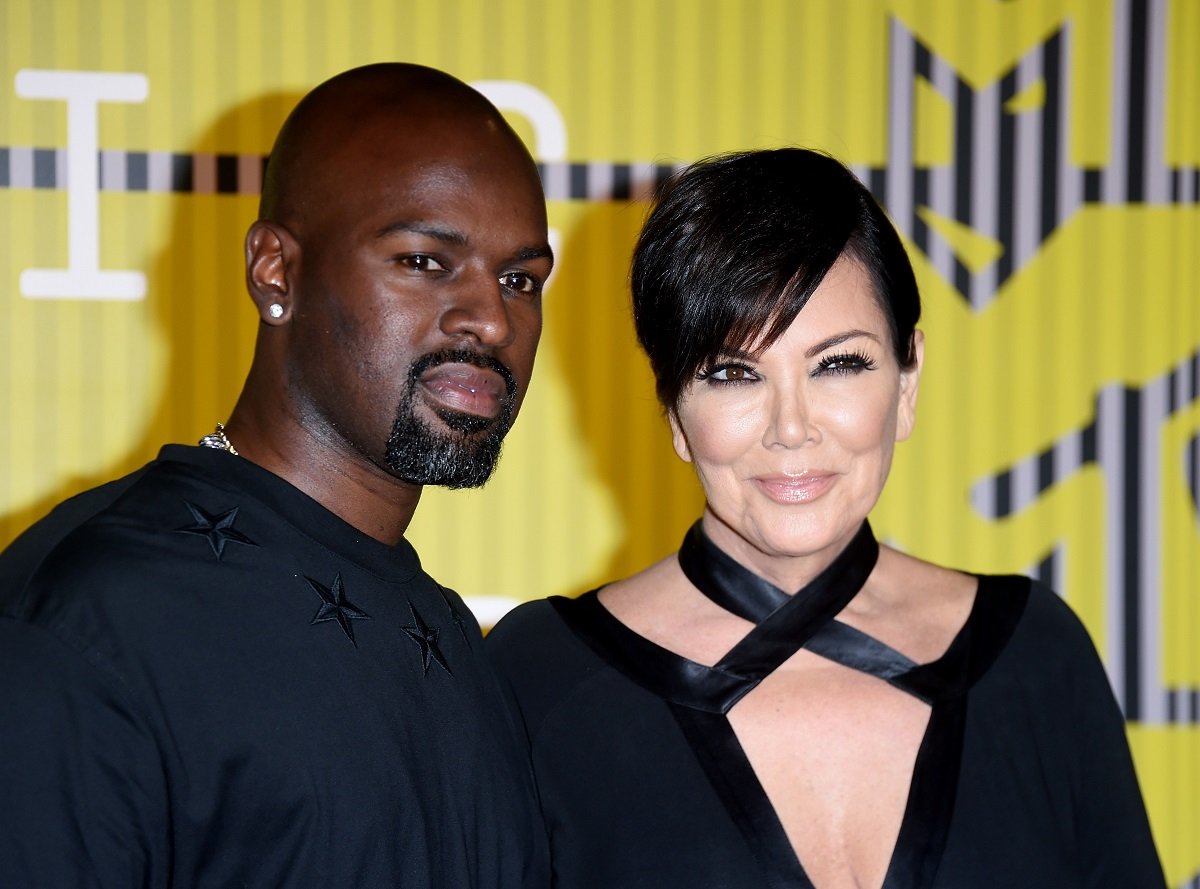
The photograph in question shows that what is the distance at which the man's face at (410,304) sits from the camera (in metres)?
1.27

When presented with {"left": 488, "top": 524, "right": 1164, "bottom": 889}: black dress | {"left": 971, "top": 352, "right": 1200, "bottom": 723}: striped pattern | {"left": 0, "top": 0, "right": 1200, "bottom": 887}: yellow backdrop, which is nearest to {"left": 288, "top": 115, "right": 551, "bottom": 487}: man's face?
{"left": 488, "top": 524, "right": 1164, "bottom": 889}: black dress

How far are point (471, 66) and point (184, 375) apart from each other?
82cm

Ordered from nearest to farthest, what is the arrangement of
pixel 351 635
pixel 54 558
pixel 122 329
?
pixel 54 558, pixel 351 635, pixel 122 329

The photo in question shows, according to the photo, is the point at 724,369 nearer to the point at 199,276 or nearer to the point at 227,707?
the point at 227,707

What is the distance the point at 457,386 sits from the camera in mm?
1276

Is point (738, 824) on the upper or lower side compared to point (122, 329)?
lower

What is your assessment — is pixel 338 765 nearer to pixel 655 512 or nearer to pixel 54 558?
pixel 54 558

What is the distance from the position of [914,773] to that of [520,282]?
2.29 feet

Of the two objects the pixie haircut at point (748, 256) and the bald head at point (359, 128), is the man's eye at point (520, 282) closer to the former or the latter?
the bald head at point (359, 128)

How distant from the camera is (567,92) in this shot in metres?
2.79

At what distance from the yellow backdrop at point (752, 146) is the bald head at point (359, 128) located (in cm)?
140

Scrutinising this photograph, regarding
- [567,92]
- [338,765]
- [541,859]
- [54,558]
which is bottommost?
[541,859]

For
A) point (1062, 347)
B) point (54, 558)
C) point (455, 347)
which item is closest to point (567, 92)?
point (1062, 347)

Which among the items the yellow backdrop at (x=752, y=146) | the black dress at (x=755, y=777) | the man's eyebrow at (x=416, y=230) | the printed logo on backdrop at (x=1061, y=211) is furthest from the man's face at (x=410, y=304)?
the printed logo on backdrop at (x=1061, y=211)
